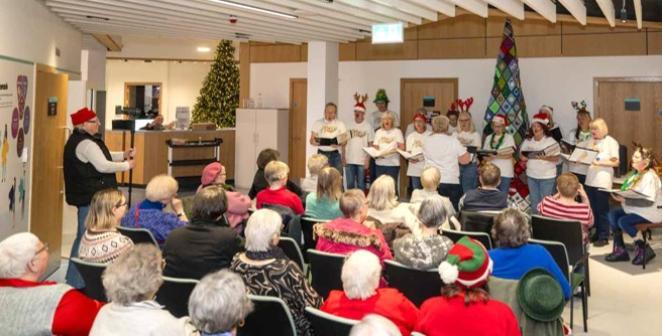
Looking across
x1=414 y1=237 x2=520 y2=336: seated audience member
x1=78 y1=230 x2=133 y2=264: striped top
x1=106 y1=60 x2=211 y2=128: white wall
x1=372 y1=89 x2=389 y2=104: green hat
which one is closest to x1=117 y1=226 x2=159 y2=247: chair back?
x1=78 y1=230 x2=133 y2=264: striped top

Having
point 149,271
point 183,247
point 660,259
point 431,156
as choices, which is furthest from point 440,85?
point 149,271

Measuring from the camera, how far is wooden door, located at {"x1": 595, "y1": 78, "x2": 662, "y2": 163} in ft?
32.6

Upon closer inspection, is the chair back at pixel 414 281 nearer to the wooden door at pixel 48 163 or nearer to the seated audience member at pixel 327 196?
the seated audience member at pixel 327 196

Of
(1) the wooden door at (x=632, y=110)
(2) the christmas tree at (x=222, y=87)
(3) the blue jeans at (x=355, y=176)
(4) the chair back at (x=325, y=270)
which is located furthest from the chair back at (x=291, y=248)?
(2) the christmas tree at (x=222, y=87)

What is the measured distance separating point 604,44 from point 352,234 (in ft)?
26.4

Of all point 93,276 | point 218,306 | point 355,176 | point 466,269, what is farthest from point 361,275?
→ point 355,176

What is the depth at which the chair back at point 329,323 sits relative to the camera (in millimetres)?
2537

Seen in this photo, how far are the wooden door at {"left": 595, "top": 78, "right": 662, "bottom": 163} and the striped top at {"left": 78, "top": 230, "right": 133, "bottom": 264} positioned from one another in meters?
8.63

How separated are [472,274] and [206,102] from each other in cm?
1368

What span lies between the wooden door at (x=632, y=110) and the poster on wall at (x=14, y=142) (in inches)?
327

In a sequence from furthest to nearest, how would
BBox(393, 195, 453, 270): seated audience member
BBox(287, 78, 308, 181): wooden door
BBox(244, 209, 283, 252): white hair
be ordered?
BBox(287, 78, 308, 181): wooden door
BBox(393, 195, 453, 270): seated audience member
BBox(244, 209, 283, 252): white hair

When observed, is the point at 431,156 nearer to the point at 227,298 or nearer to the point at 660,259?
the point at 660,259

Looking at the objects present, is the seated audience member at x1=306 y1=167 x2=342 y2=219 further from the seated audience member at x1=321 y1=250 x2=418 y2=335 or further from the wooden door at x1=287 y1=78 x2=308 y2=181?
the wooden door at x1=287 y1=78 x2=308 y2=181

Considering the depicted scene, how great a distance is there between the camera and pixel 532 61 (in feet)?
35.7
